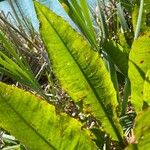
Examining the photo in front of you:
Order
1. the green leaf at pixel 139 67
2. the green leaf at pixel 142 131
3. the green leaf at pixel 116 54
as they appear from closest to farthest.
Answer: the green leaf at pixel 142 131 → the green leaf at pixel 139 67 → the green leaf at pixel 116 54

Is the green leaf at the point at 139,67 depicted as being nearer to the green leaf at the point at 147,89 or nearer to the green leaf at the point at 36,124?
the green leaf at the point at 147,89

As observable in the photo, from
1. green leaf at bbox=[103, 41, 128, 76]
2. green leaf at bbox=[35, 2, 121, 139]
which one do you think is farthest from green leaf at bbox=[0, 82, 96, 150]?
green leaf at bbox=[103, 41, 128, 76]

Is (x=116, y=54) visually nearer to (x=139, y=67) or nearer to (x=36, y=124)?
(x=139, y=67)

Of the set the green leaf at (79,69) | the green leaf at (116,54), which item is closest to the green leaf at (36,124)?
the green leaf at (79,69)

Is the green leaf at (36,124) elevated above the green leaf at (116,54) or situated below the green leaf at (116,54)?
below

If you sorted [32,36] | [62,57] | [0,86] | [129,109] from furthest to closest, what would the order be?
[32,36]
[129,109]
[62,57]
[0,86]

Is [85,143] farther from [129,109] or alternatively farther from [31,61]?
[31,61]

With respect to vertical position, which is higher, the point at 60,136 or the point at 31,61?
the point at 31,61

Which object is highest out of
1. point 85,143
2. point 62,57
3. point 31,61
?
point 31,61

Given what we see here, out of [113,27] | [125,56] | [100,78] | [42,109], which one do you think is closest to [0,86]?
[42,109]
